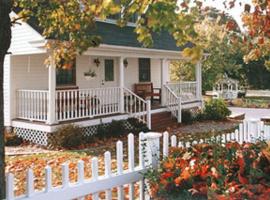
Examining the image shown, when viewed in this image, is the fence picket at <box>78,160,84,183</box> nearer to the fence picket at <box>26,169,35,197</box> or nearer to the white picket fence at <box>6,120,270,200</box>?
the white picket fence at <box>6,120,270,200</box>

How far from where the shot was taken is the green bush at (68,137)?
12.9 metres

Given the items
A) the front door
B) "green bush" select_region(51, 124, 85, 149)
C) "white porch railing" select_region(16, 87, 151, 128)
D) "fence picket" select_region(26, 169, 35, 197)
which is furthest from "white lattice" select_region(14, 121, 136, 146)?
"fence picket" select_region(26, 169, 35, 197)

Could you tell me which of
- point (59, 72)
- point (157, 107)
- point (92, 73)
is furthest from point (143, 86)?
point (59, 72)

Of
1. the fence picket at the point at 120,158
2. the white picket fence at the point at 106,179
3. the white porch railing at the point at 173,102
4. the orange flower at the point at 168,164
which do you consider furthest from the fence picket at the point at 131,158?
the white porch railing at the point at 173,102

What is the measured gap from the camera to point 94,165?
14.6 feet

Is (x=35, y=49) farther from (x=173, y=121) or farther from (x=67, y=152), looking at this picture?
(x=173, y=121)

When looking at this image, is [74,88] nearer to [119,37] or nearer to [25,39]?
[119,37]

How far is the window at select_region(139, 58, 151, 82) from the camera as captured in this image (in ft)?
71.6

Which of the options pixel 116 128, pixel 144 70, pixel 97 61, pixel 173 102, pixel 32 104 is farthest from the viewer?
pixel 144 70

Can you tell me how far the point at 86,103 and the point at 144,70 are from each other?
8090 mm

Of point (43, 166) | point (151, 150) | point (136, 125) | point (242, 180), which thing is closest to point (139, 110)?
point (136, 125)

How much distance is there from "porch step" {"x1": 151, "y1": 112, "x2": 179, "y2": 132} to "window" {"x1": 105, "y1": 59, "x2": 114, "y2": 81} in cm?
313

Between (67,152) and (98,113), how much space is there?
11.5 ft

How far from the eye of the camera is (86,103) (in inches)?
577
